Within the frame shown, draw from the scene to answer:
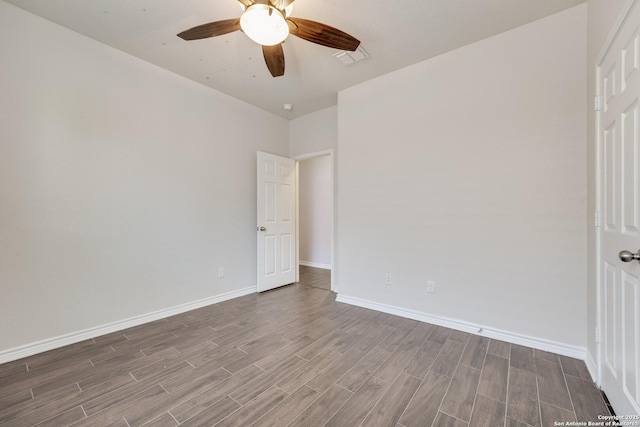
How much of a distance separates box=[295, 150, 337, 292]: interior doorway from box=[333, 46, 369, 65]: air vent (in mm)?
2934

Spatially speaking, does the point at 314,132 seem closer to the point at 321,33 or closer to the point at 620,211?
the point at 321,33

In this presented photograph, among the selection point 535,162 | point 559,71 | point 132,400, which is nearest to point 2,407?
point 132,400

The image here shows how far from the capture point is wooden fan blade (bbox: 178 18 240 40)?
1781 mm

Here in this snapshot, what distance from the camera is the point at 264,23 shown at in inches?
63.5

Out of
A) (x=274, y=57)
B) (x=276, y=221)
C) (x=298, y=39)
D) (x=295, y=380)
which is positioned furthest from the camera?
(x=276, y=221)

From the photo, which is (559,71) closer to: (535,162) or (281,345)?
(535,162)

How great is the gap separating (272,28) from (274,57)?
1.46 ft

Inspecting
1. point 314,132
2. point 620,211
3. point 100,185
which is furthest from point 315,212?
point 620,211

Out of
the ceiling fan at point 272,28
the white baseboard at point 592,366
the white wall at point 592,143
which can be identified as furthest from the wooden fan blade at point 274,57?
the white baseboard at point 592,366

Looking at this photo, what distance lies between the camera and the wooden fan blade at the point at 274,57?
6.51 feet

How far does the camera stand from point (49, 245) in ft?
7.22

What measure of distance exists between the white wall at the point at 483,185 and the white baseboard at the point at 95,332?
1.96m

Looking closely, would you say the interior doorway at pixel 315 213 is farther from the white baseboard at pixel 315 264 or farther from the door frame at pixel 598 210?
the door frame at pixel 598 210

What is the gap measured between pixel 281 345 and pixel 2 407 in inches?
68.5
